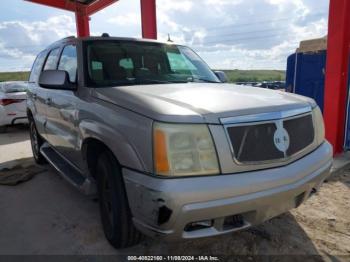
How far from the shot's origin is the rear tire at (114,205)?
2.58 metres

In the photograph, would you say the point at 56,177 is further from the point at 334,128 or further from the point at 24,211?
the point at 334,128

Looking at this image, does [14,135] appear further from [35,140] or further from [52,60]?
[52,60]

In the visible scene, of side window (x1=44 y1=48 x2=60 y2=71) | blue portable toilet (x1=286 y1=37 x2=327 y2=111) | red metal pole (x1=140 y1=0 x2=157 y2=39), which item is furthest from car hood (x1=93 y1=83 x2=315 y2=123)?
red metal pole (x1=140 y1=0 x2=157 y2=39)

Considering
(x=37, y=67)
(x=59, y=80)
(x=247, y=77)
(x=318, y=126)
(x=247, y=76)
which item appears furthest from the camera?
(x=247, y=76)

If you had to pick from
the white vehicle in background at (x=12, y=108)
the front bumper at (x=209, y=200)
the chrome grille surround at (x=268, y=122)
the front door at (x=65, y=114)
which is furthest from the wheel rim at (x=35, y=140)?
the chrome grille surround at (x=268, y=122)

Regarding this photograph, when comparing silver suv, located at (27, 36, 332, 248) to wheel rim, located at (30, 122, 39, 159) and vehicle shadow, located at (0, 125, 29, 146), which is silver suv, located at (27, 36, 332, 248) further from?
vehicle shadow, located at (0, 125, 29, 146)

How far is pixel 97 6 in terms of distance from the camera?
10781 mm

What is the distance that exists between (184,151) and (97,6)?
9820 millimetres

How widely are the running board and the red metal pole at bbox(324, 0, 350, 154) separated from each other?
164 inches

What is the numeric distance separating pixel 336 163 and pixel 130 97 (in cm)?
391

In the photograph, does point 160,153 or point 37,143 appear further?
point 37,143

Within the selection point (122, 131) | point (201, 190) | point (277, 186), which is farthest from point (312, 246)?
point (122, 131)

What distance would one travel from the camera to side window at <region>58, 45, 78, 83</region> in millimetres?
3506

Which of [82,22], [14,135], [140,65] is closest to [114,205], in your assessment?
[140,65]
